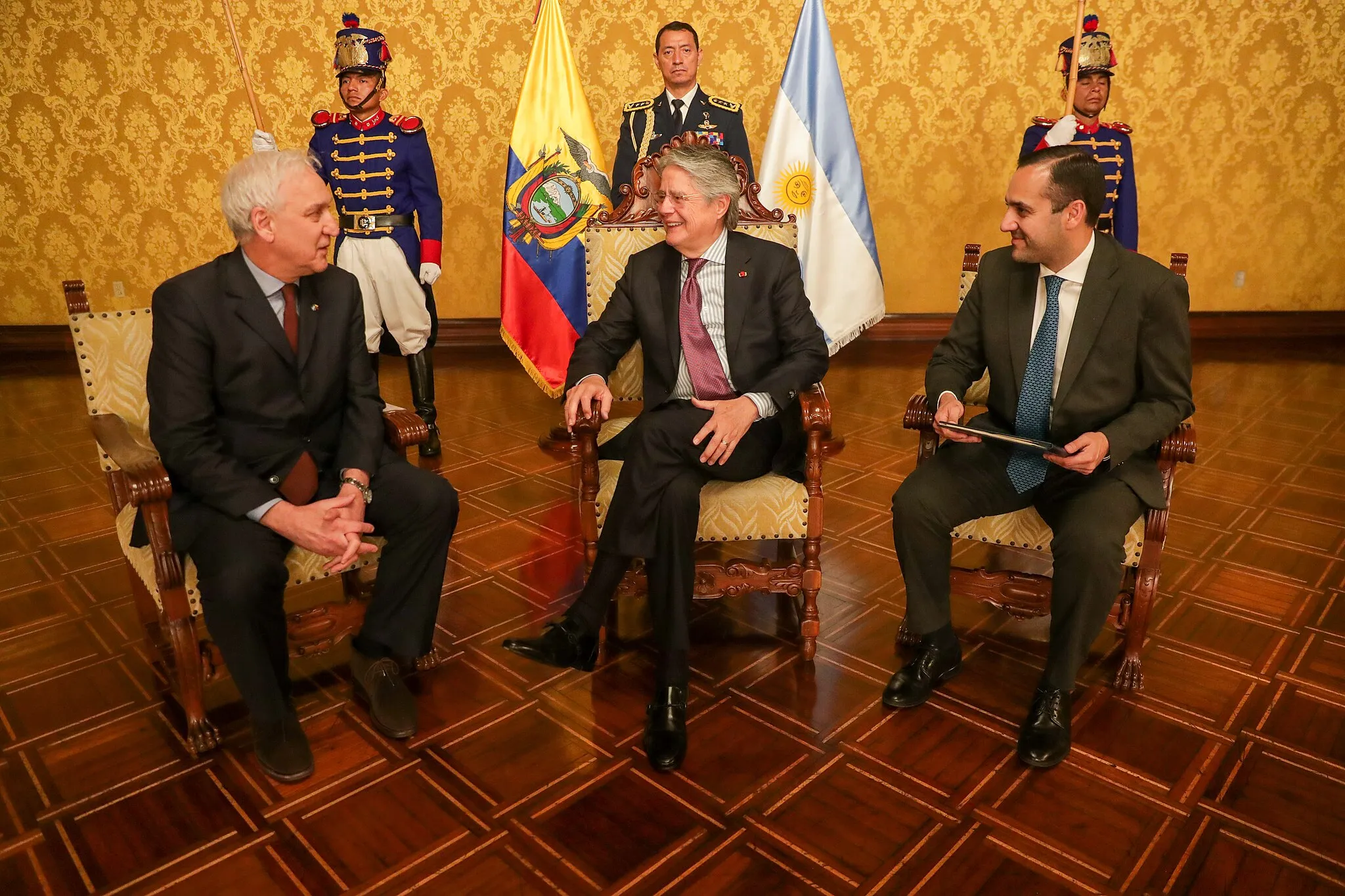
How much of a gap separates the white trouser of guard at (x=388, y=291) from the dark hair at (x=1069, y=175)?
8.80 feet

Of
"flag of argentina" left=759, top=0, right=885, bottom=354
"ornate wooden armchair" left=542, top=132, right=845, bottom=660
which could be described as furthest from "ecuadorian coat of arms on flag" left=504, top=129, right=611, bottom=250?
"ornate wooden armchair" left=542, top=132, right=845, bottom=660

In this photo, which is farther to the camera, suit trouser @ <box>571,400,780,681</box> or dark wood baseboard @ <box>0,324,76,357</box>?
dark wood baseboard @ <box>0,324,76,357</box>

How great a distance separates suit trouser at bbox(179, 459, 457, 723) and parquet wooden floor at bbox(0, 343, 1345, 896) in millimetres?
196

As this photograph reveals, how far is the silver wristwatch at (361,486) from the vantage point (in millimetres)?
2227

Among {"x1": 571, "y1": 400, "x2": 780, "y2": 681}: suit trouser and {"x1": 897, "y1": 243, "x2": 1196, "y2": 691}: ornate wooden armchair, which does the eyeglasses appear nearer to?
{"x1": 571, "y1": 400, "x2": 780, "y2": 681}: suit trouser

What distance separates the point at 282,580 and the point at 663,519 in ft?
2.78

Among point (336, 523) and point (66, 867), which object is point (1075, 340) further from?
point (66, 867)

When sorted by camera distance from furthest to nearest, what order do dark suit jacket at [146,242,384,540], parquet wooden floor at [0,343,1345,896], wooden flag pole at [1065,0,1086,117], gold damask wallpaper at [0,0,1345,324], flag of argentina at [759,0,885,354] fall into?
gold damask wallpaper at [0,0,1345,324], flag of argentina at [759,0,885,354], wooden flag pole at [1065,0,1086,117], dark suit jacket at [146,242,384,540], parquet wooden floor at [0,343,1345,896]

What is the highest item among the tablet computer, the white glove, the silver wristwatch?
the white glove

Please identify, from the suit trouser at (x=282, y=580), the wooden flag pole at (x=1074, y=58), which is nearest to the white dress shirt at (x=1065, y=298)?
the wooden flag pole at (x=1074, y=58)

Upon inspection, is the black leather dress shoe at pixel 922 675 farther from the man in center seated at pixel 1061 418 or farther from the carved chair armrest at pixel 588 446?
the carved chair armrest at pixel 588 446

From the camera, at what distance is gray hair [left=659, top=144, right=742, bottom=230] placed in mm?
2441

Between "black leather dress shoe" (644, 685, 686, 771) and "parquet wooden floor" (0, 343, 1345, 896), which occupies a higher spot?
"black leather dress shoe" (644, 685, 686, 771)

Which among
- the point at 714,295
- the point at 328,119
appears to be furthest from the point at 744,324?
the point at 328,119
